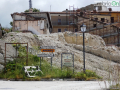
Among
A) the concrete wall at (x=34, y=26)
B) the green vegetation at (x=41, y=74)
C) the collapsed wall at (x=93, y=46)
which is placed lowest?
the green vegetation at (x=41, y=74)

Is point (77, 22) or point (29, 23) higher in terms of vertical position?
point (77, 22)

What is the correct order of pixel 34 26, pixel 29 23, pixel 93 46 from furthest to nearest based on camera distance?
pixel 29 23, pixel 34 26, pixel 93 46

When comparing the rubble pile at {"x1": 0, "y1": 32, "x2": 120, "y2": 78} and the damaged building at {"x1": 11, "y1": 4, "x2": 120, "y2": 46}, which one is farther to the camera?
the damaged building at {"x1": 11, "y1": 4, "x2": 120, "y2": 46}

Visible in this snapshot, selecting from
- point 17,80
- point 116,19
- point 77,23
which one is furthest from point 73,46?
point 116,19

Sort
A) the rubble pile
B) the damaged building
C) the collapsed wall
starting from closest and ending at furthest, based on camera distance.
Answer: the rubble pile
the collapsed wall
the damaged building

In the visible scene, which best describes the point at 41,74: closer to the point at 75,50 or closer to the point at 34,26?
the point at 75,50

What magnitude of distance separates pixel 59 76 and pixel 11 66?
4.04 metres

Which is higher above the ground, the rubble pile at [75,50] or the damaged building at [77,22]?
the damaged building at [77,22]

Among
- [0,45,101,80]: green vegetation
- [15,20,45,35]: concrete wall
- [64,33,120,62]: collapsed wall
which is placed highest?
[15,20,45,35]: concrete wall

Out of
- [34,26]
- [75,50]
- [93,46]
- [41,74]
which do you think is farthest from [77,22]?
[41,74]

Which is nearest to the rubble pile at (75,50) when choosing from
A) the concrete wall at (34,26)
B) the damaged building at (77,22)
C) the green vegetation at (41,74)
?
the green vegetation at (41,74)

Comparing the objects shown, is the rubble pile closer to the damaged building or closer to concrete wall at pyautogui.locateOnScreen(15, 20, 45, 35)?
concrete wall at pyautogui.locateOnScreen(15, 20, 45, 35)

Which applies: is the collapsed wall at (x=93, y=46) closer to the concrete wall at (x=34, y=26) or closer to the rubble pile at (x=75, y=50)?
the rubble pile at (x=75, y=50)

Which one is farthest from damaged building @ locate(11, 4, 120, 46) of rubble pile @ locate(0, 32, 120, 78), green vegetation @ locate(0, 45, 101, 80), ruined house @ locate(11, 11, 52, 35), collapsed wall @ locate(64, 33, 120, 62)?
green vegetation @ locate(0, 45, 101, 80)
